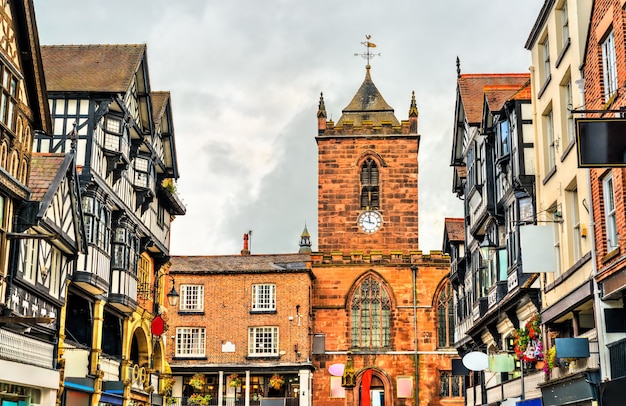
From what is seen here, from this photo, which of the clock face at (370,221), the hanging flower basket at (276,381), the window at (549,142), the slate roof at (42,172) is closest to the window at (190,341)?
the hanging flower basket at (276,381)

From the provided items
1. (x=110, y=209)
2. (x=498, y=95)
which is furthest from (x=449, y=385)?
(x=110, y=209)

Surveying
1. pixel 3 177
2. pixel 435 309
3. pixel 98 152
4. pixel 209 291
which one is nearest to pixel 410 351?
pixel 435 309

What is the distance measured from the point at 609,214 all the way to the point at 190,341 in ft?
119

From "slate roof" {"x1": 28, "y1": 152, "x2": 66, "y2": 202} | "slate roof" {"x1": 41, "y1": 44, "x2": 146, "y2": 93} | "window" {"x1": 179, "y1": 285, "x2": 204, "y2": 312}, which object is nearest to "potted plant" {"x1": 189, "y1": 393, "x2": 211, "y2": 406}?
"window" {"x1": 179, "y1": 285, "x2": 204, "y2": 312}

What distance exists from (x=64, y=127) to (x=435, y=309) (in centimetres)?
2964

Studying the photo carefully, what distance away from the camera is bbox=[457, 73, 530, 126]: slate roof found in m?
30.7

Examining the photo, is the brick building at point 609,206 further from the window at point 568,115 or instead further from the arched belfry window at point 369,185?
the arched belfry window at point 369,185

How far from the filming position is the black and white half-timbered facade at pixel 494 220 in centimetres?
2412

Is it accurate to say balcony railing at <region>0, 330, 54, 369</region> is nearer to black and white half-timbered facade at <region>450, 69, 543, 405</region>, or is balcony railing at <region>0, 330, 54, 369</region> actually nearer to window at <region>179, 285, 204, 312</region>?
black and white half-timbered facade at <region>450, 69, 543, 405</region>

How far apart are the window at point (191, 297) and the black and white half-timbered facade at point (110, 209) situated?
1594cm

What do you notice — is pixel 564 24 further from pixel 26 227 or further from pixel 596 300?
pixel 26 227

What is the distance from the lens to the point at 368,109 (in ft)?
199

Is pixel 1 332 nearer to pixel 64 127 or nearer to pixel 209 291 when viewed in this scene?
pixel 64 127

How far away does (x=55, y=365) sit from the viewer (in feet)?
79.1
